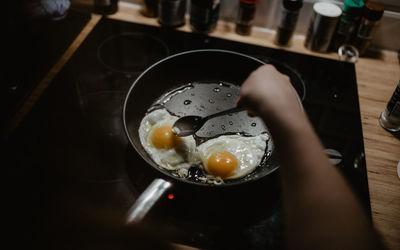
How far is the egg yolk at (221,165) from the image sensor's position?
1102 mm

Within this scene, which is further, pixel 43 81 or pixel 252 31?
pixel 252 31

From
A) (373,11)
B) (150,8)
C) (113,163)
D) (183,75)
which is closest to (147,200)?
(113,163)

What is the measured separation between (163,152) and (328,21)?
0.91 meters

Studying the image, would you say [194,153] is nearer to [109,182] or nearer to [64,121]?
[109,182]

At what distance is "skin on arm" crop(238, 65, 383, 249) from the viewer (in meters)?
0.62

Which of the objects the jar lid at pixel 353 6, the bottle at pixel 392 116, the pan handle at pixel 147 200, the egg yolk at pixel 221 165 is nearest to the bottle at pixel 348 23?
the jar lid at pixel 353 6

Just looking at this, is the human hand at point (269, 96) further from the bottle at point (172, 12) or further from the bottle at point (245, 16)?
the bottle at point (172, 12)

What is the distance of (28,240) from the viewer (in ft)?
3.04

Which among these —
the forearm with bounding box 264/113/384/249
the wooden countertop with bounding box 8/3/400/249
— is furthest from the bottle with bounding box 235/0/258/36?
the forearm with bounding box 264/113/384/249

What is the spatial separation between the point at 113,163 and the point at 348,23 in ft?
3.73

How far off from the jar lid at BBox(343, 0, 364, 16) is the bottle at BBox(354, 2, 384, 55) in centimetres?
3

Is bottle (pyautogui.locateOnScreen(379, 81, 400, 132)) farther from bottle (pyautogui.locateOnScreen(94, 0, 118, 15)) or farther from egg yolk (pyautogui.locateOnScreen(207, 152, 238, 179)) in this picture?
bottle (pyautogui.locateOnScreen(94, 0, 118, 15))

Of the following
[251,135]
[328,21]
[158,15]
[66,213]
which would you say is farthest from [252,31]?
[66,213]

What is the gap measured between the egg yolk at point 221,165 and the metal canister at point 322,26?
30.0 inches
